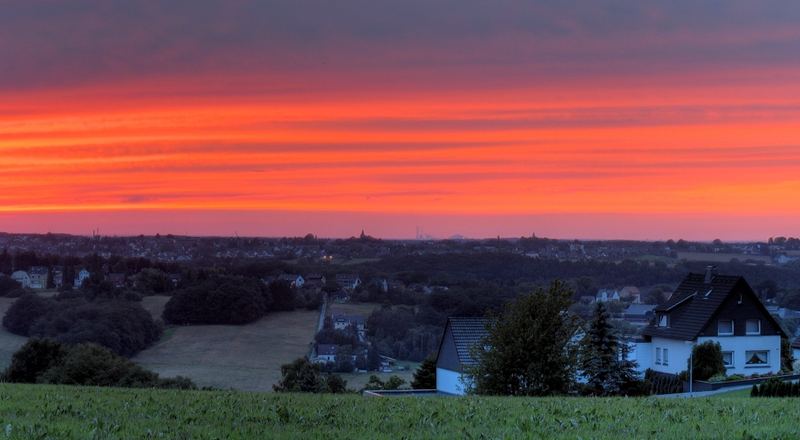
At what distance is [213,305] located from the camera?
10712 centimetres

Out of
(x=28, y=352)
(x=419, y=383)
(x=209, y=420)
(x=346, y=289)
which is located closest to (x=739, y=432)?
(x=209, y=420)

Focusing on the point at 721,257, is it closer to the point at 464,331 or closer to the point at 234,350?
the point at 234,350

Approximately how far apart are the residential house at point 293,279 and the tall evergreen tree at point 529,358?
298ft

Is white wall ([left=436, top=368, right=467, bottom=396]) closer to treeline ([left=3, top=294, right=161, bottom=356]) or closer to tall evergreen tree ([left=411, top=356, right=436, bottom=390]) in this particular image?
tall evergreen tree ([left=411, top=356, right=436, bottom=390])

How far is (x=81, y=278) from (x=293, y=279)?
2761cm

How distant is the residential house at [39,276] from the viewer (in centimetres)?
12659

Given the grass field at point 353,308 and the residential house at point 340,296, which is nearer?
the grass field at point 353,308

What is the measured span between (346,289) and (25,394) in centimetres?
11113

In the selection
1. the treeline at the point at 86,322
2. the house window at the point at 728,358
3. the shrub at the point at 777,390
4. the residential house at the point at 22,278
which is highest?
the residential house at the point at 22,278

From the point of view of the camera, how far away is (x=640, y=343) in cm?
5691

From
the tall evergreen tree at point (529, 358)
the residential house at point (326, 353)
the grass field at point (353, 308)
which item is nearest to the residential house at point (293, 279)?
the grass field at point (353, 308)

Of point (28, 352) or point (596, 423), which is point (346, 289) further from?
point (596, 423)

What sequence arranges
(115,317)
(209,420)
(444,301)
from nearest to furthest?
(209,420), (115,317), (444,301)

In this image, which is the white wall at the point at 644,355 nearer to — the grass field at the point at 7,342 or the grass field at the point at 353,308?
the grass field at the point at 7,342
